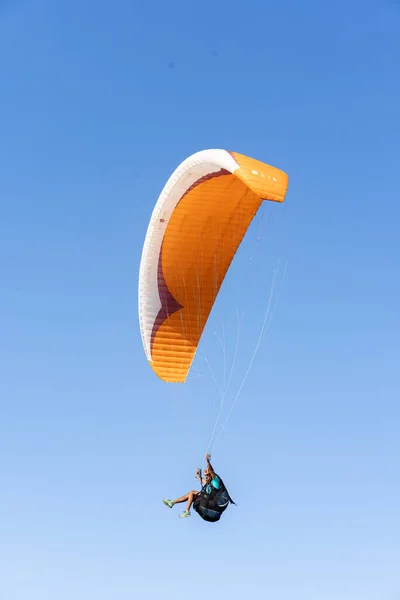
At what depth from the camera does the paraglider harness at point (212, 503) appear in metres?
22.2

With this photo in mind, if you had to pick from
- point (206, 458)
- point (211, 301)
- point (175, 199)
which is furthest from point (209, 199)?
point (206, 458)

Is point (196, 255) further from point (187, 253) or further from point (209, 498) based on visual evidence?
point (209, 498)

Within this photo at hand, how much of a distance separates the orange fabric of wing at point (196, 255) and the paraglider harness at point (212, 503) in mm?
3492

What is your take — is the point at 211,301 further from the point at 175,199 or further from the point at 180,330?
the point at 175,199

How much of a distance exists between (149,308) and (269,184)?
5.22 m

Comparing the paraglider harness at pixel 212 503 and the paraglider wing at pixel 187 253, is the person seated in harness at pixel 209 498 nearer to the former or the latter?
the paraglider harness at pixel 212 503

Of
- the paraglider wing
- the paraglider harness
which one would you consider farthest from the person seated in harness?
the paraglider wing

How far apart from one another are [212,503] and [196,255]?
4924mm

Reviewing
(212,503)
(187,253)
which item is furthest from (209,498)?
(187,253)

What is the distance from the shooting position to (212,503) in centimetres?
2222

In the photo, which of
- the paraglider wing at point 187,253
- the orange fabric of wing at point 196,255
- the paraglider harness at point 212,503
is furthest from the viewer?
the orange fabric of wing at point 196,255

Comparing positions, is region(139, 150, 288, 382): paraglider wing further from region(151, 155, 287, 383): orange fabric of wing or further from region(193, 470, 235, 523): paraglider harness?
region(193, 470, 235, 523): paraglider harness

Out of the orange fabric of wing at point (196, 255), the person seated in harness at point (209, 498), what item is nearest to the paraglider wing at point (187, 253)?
the orange fabric of wing at point (196, 255)

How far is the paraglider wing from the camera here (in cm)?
2316
